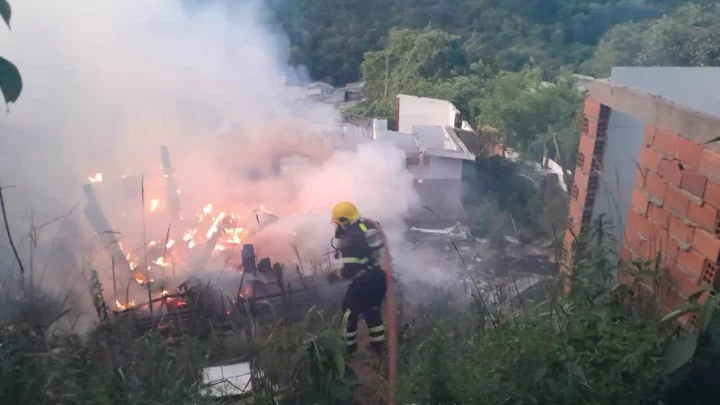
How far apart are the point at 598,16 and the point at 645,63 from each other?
14434mm

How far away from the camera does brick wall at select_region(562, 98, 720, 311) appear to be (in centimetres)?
267

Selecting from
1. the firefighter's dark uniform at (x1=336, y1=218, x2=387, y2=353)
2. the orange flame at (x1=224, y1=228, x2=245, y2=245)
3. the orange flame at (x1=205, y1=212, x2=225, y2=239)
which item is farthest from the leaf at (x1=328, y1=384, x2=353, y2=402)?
the orange flame at (x1=205, y1=212, x2=225, y2=239)

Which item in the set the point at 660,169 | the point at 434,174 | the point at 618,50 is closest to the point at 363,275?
the point at 660,169

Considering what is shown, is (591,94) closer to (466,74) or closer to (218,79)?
(218,79)

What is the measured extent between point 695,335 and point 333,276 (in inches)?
166

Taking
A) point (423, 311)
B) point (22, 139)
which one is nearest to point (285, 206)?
point (22, 139)

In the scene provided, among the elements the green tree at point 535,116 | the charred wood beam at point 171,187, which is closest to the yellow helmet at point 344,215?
the charred wood beam at point 171,187

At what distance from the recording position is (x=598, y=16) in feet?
98.4

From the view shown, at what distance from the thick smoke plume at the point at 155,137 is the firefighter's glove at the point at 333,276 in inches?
91.5

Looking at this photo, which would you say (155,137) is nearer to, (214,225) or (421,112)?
(214,225)

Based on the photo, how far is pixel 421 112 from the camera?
22.5 metres

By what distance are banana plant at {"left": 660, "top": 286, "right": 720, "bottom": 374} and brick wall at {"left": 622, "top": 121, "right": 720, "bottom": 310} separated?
33 cm

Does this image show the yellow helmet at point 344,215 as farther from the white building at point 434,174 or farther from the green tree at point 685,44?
the green tree at point 685,44

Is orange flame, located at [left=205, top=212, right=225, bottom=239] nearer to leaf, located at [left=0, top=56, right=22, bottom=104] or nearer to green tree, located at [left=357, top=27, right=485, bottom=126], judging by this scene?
leaf, located at [left=0, top=56, right=22, bottom=104]
